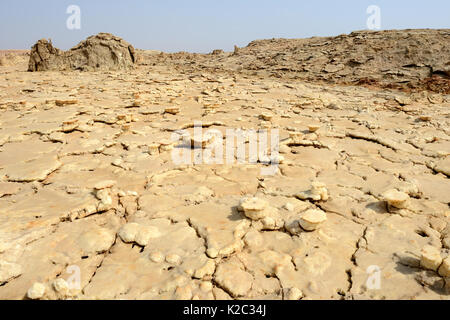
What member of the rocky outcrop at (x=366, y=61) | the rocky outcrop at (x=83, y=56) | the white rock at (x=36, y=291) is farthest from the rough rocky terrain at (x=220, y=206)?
the rocky outcrop at (x=83, y=56)

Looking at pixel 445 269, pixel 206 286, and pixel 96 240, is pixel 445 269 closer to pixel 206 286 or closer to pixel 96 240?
pixel 206 286

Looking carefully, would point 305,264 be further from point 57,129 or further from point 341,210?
point 57,129

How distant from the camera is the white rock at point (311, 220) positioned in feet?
6.02

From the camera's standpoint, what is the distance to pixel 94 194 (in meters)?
2.32

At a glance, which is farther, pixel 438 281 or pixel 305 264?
pixel 305 264

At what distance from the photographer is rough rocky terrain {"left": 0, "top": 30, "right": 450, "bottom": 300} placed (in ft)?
4.91

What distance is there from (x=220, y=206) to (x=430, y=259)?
1299mm

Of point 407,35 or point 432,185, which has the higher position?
point 407,35

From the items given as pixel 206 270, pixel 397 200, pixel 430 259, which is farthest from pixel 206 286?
pixel 397 200

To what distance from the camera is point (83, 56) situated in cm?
1043

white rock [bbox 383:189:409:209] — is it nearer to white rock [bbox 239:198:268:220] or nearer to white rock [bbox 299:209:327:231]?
white rock [bbox 299:209:327:231]

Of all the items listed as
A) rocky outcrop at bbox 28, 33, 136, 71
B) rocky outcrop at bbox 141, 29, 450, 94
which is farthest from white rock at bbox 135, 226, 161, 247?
rocky outcrop at bbox 28, 33, 136, 71
